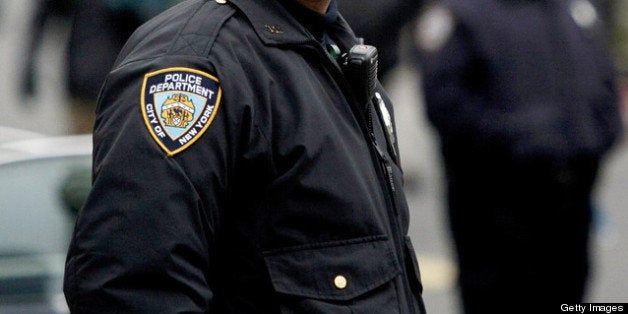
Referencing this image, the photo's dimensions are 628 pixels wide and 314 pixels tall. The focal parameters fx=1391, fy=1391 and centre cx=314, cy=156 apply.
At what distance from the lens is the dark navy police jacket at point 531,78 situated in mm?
4934

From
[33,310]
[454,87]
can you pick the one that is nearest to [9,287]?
[33,310]

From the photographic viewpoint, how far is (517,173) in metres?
5.03

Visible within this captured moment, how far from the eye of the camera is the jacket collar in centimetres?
216

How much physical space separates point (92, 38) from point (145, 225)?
4.89 m

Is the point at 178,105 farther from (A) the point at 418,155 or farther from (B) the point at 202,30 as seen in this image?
(A) the point at 418,155

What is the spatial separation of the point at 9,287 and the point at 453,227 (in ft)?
6.47

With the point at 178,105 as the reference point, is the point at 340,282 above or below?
below

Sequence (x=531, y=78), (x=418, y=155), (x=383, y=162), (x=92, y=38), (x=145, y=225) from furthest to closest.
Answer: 1. (x=418, y=155)
2. (x=92, y=38)
3. (x=531, y=78)
4. (x=383, y=162)
5. (x=145, y=225)

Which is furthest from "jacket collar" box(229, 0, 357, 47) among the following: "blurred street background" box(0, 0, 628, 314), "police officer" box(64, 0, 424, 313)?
"blurred street background" box(0, 0, 628, 314)

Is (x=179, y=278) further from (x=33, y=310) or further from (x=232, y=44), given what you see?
(x=33, y=310)

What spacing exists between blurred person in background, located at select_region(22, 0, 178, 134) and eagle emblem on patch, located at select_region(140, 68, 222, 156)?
15.1 feet

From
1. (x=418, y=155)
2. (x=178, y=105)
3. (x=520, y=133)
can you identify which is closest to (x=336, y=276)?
(x=178, y=105)

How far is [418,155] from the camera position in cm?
932

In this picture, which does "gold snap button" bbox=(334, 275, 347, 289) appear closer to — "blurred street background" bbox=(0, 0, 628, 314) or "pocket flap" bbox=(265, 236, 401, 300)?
"pocket flap" bbox=(265, 236, 401, 300)
